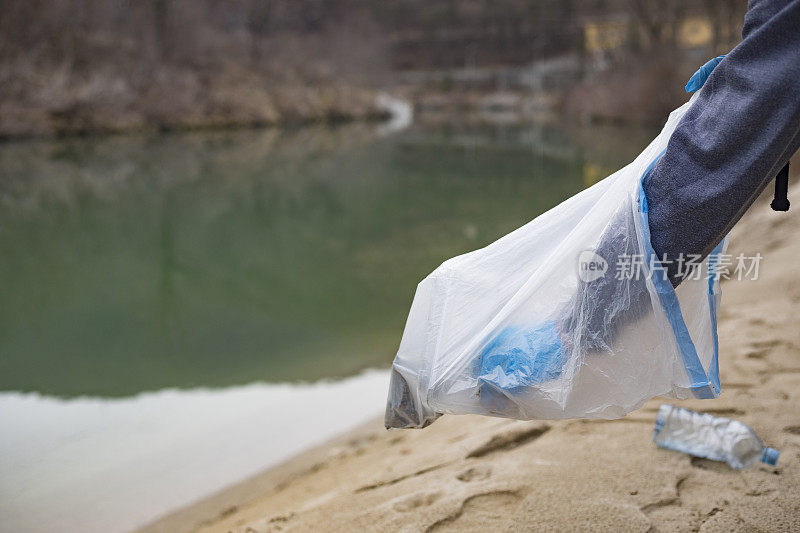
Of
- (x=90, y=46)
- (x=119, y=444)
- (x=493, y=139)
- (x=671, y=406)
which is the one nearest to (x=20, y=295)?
(x=119, y=444)

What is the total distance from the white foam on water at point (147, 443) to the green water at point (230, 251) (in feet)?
0.80

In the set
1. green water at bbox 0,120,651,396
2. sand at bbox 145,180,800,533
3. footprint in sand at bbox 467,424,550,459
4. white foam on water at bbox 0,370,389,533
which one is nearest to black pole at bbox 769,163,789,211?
sand at bbox 145,180,800,533

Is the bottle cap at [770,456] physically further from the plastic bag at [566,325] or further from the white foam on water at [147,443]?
the white foam on water at [147,443]

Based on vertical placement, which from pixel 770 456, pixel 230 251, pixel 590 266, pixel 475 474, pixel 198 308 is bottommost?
pixel 770 456

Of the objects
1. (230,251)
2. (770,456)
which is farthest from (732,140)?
(230,251)

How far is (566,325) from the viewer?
1.77 meters

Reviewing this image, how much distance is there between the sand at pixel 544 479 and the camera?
6.52ft

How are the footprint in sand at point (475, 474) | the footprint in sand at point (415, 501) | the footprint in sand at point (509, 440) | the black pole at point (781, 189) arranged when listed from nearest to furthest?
1. the black pole at point (781, 189)
2. the footprint in sand at point (415, 501)
3. the footprint in sand at point (475, 474)
4. the footprint in sand at point (509, 440)

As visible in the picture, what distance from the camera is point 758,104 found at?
152 cm

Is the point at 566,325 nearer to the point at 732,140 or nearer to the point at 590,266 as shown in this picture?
the point at 590,266

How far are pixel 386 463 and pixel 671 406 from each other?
102cm

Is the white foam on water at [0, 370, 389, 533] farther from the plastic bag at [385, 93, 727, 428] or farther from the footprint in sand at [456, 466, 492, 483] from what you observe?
the plastic bag at [385, 93, 727, 428]

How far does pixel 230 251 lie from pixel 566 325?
600 cm

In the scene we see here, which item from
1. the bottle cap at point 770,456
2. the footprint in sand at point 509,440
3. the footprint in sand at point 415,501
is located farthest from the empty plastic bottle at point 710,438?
the footprint in sand at point 415,501
